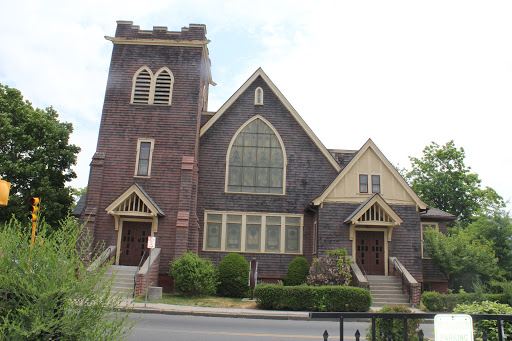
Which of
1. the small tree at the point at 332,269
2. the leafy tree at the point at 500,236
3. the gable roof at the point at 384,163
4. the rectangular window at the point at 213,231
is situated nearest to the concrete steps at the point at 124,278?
the rectangular window at the point at 213,231

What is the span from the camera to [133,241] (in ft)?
72.1

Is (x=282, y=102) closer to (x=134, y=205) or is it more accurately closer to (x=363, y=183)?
(x=363, y=183)

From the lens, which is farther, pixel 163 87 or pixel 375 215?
pixel 163 87

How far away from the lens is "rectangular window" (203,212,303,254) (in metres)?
23.4

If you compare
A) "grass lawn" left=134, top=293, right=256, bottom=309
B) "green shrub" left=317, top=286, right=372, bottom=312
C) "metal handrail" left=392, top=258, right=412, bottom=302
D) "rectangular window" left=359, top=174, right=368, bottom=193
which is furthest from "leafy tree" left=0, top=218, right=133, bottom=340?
"rectangular window" left=359, top=174, right=368, bottom=193

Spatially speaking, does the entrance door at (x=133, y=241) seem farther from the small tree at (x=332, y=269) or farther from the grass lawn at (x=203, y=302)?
the small tree at (x=332, y=269)

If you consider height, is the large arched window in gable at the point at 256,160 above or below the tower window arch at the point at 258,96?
below

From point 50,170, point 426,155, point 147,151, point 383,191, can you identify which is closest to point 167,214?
point 147,151

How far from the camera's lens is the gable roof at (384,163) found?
877 inches

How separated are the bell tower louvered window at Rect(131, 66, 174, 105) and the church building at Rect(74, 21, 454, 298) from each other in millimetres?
55

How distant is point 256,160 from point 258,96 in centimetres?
375

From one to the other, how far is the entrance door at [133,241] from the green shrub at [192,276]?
2611mm

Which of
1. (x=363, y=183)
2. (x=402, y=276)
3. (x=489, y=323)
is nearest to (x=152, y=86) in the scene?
(x=363, y=183)

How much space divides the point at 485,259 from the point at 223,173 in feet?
46.5
